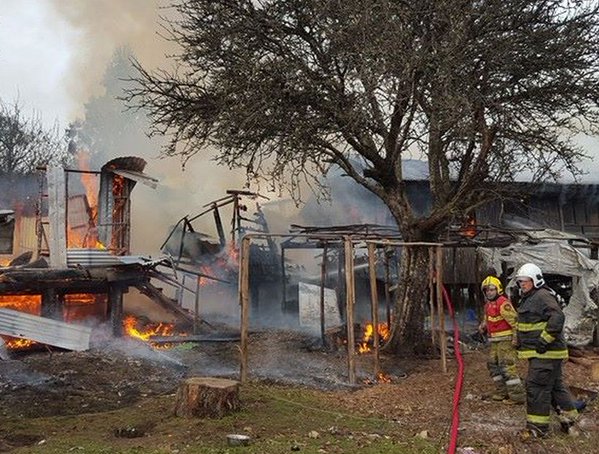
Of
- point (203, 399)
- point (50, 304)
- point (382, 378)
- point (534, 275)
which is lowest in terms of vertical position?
point (382, 378)

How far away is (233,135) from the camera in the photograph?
1084 centimetres

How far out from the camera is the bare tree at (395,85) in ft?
31.1

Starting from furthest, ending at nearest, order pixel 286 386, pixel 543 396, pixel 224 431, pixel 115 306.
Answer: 1. pixel 115 306
2. pixel 286 386
3. pixel 543 396
4. pixel 224 431

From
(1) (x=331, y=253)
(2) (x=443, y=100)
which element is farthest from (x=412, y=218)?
(1) (x=331, y=253)

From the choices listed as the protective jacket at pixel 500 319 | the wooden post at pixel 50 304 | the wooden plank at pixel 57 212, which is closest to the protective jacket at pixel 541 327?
the protective jacket at pixel 500 319

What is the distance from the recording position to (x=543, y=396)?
6.23 metres

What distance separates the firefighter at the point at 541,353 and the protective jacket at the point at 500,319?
6.54 feet

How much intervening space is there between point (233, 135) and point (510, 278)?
864cm

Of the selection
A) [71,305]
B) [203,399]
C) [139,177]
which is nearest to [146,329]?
[71,305]

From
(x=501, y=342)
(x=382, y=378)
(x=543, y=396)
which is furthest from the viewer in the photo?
(x=382, y=378)

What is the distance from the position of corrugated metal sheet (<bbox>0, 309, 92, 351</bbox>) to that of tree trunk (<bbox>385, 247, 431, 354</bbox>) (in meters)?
6.75

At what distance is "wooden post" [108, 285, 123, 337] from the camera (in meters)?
14.2

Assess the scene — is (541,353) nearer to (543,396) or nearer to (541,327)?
(541,327)

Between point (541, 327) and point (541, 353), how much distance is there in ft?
1.05
